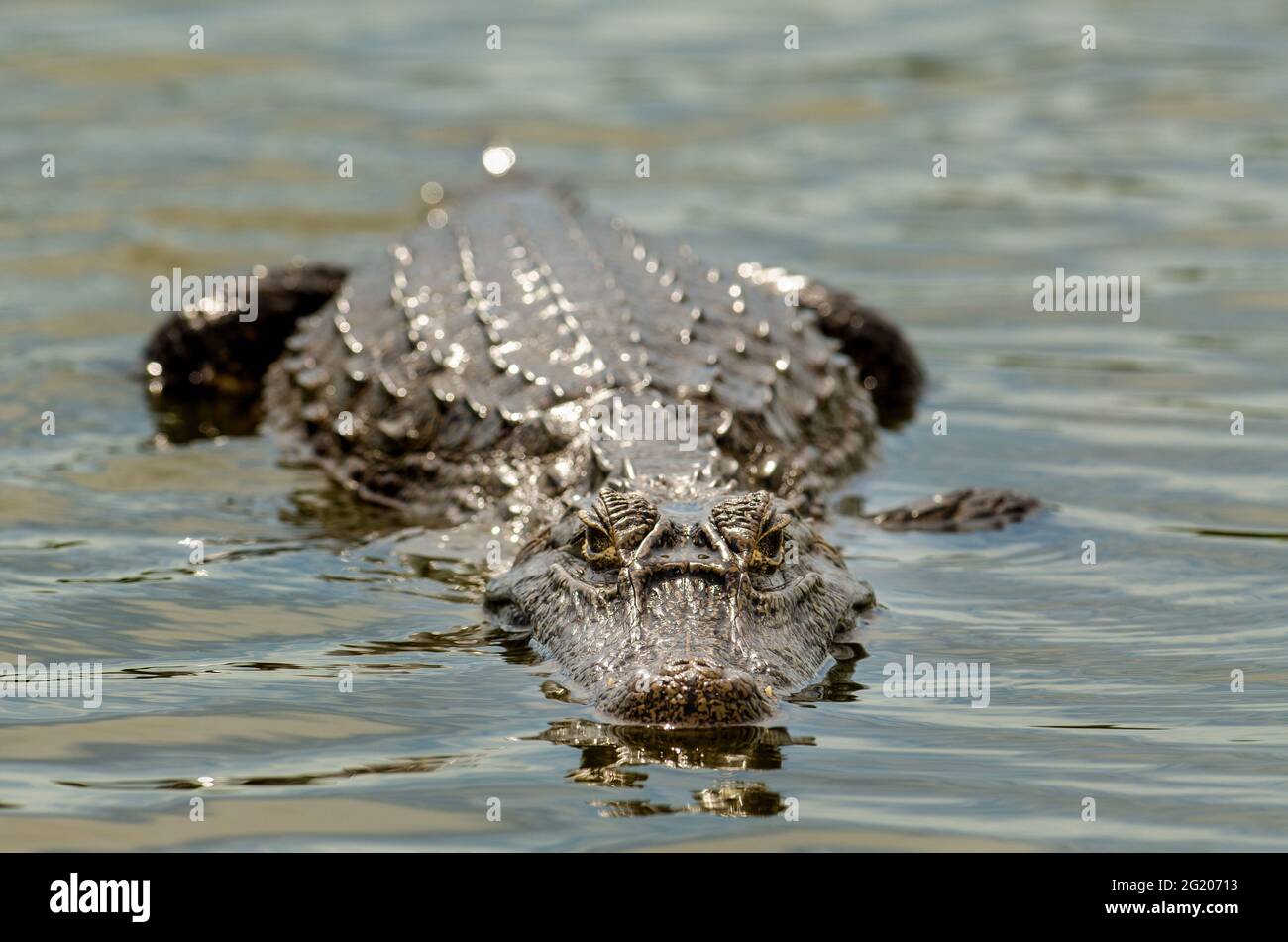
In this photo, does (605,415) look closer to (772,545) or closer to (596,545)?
(596,545)

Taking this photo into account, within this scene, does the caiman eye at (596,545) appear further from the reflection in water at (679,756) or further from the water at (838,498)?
the reflection in water at (679,756)

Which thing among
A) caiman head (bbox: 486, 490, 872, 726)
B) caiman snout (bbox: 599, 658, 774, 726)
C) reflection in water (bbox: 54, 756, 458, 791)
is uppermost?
caiman head (bbox: 486, 490, 872, 726)

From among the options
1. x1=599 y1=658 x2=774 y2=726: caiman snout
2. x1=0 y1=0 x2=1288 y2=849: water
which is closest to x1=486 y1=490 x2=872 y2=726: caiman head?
x1=599 y1=658 x2=774 y2=726: caiman snout

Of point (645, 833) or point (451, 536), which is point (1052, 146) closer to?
point (451, 536)

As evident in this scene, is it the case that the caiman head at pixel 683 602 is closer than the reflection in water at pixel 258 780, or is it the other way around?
the reflection in water at pixel 258 780

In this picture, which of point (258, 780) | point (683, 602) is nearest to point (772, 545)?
point (683, 602)

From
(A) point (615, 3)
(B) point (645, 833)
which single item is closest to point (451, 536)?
(B) point (645, 833)

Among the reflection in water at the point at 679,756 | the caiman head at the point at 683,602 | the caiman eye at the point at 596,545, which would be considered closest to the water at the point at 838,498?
the reflection in water at the point at 679,756

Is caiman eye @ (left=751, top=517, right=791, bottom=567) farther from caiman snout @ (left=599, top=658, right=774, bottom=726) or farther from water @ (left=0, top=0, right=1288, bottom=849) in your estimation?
caiman snout @ (left=599, top=658, right=774, bottom=726)
